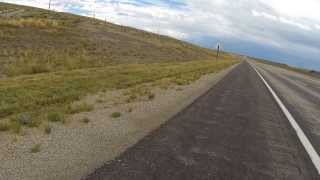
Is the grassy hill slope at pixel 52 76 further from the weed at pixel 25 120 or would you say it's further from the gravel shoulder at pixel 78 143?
the gravel shoulder at pixel 78 143

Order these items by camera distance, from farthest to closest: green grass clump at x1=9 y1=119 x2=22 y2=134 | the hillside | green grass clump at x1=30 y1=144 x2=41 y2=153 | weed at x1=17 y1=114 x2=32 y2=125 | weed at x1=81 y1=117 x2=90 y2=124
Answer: the hillside
weed at x1=81 y1=117 x2=90 y2=124
weed at x1=17 y1=114 x2=32 y2=125
green grass clump at x1=9 y1=119 x2=22 y2=134
green grass clump at x1=30 y1=144 x2=41 y2=153

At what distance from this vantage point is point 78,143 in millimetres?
8227

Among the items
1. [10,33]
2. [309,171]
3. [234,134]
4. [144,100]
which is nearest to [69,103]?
[144,100]

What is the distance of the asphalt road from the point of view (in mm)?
6715

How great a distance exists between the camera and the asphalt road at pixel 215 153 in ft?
22.0

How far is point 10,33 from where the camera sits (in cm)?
4606

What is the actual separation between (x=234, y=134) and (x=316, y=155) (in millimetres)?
1790

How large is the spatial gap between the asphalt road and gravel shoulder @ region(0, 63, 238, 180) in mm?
293

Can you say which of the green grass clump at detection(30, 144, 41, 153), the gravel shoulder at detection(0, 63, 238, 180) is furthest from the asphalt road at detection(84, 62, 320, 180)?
the green grass clump at detection(30, 144, 41, 153)

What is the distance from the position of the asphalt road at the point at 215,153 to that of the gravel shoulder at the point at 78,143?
29 centimetres

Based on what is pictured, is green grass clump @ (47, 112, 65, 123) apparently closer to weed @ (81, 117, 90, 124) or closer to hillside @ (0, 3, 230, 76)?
weed @ (81, 117, 90, 124)

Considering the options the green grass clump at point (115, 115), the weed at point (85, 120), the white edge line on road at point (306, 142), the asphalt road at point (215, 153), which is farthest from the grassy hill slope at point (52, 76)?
the white edge line on road at point (306, 142)

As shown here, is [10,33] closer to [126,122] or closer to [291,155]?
[126,122]

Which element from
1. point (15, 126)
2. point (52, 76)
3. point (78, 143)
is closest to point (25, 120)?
point (15, 126)
